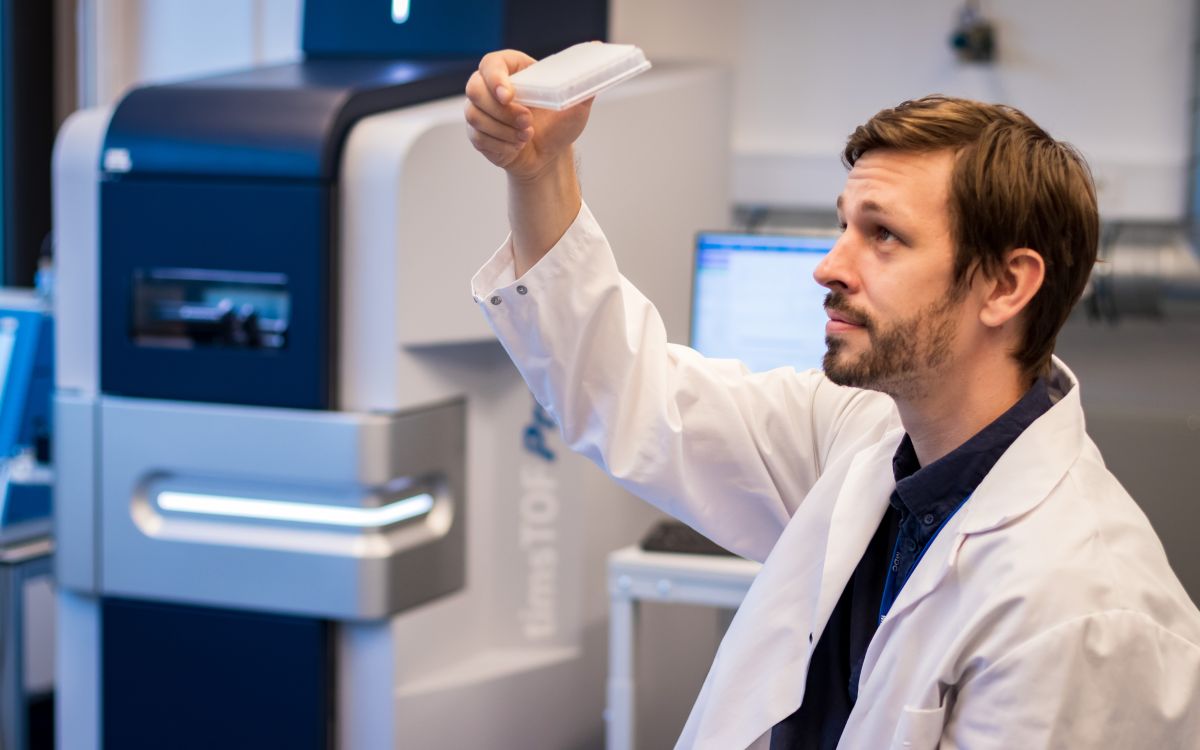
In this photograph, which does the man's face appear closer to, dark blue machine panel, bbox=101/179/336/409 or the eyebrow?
the eyebrow

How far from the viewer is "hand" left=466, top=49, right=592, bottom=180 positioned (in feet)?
3.85

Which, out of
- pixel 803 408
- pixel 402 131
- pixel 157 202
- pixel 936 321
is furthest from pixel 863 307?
pixel 157 202

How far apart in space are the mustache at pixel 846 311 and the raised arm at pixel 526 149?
271 mm

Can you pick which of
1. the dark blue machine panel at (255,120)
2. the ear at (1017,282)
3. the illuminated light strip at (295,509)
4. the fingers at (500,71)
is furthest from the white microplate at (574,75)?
the illuminated light strip at (295,509)

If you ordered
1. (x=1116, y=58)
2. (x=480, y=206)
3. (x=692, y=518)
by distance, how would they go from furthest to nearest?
(x=1116, y=58), (x=480, y=206), (x=692, y=518)

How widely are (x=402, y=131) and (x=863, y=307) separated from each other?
0.94 meters

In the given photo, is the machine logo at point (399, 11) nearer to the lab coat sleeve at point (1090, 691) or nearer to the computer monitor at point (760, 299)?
the computer monitor at point (760, 299)

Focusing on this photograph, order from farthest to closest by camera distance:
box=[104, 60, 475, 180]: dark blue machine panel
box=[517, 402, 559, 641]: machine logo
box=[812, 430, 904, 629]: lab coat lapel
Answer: box=[517, 402, 559, 641]: machine logo → box=[104, 60, 475, 180]: dark blue machine panel → box=[812, 430, 904, 629]: lab coat lapel

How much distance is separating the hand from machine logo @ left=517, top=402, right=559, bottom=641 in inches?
40.3

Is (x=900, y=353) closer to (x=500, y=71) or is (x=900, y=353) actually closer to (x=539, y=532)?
(x=500, y=71)

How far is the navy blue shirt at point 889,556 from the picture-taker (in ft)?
4.05

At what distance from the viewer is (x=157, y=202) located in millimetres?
2061

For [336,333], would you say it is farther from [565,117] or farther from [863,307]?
[863,307]

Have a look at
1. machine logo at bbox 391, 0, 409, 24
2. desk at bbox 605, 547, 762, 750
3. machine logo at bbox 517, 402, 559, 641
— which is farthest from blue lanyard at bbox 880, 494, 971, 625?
machine logo at bbox 391, 0, 409, 24
